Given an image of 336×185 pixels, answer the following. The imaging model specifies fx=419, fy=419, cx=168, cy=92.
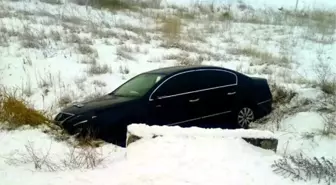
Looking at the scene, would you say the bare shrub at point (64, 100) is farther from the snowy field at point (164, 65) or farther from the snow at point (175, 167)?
the snow at point (175, 167)

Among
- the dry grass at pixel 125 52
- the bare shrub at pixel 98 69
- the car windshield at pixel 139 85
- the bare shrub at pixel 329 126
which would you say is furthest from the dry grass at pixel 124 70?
the bare shrub at pixel 329 126

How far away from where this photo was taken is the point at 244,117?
9430 millimetres

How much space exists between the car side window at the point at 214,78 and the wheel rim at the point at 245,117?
0.68 metres

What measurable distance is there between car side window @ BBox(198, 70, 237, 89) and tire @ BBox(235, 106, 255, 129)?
0.66 m

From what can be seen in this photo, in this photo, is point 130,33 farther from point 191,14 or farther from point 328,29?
point 328,29

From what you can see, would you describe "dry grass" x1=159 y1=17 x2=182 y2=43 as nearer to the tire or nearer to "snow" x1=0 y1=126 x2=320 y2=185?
the tire

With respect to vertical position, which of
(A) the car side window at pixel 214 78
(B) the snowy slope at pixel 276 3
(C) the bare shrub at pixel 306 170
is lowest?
(C) the bare shrub at pixel 306 170

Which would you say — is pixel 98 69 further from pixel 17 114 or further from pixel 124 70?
pixel 17 114

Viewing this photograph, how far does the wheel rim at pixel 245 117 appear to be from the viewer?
9.37m

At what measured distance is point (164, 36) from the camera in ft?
62.0

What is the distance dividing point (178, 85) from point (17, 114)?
3236 millimetres

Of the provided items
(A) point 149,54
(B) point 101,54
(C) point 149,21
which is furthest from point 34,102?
(C) point 149,21

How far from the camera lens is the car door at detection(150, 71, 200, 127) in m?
8.28

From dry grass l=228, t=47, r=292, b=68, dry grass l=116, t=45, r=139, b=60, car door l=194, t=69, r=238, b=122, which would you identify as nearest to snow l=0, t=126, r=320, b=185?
car door l=194, t=69, r=238, b=122
